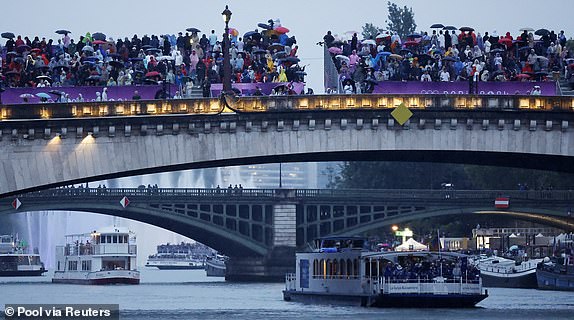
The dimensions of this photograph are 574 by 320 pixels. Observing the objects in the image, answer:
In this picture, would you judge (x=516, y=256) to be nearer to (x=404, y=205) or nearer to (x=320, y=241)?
(x=404, y=205)

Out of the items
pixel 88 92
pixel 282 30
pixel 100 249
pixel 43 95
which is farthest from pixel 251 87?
pixel 100 249

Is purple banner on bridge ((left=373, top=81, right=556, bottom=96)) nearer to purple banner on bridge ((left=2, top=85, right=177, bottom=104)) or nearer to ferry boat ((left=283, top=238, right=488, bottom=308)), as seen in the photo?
ferry boat ((left=283, top=238, right=488, bottom=308))

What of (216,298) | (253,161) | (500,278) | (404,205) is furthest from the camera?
(404,205)

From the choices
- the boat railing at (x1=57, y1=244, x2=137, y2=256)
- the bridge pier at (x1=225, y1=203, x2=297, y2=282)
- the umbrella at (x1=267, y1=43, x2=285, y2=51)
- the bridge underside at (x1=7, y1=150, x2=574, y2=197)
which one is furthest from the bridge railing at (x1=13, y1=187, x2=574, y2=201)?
→ the bridge underside at (x1=7, y1=150, x2=574, y2=197)

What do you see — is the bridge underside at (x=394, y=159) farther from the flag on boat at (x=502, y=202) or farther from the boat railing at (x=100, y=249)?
the boat railing at (x=100, y=249)

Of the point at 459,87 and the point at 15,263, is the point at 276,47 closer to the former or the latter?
the point at 459,87

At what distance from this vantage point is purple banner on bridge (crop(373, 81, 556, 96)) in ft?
222

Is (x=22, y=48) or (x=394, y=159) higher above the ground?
(x=22, y=48)

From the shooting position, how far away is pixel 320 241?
8338 centimetres

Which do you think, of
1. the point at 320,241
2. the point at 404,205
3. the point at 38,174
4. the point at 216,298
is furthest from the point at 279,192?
the point at 38,174

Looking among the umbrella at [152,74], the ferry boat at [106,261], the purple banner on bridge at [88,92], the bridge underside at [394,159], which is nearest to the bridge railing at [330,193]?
the ferry boat at [106,261]

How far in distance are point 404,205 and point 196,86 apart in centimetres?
5480

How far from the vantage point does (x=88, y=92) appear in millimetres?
66812

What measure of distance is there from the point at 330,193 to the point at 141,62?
2422 inches
